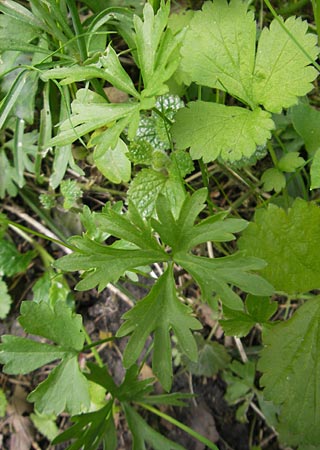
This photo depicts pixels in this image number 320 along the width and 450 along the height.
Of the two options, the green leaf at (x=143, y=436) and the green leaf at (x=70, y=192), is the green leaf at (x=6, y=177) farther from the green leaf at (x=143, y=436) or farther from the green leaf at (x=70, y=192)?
the green leaf at (x=143, y=436)

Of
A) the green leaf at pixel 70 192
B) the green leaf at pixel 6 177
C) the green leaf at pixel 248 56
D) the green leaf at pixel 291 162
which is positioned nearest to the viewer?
the green leaf at pixel 248 56

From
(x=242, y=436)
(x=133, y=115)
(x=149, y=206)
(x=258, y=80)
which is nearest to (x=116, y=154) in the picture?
(x=149, y=206)

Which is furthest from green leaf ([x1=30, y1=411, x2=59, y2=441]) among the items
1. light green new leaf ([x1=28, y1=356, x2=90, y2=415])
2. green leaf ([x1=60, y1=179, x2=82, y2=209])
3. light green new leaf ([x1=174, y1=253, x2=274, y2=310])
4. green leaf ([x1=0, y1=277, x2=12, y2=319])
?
light green new leaf ([x1=174, y1=253, x2=274, y2=310])

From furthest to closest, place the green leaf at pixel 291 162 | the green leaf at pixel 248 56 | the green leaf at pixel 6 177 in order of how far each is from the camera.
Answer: the green leaf at pixel 6 177 < the green leaf at pixel 291 162 < the green leaf at pixel 248 56

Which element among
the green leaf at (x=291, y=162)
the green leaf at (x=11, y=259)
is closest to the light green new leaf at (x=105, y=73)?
the green leaf at (x=291, y=162)

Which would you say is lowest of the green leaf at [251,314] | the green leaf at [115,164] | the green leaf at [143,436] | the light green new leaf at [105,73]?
the green leaf at [143,436]

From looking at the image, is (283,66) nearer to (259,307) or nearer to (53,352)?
(259,307)
